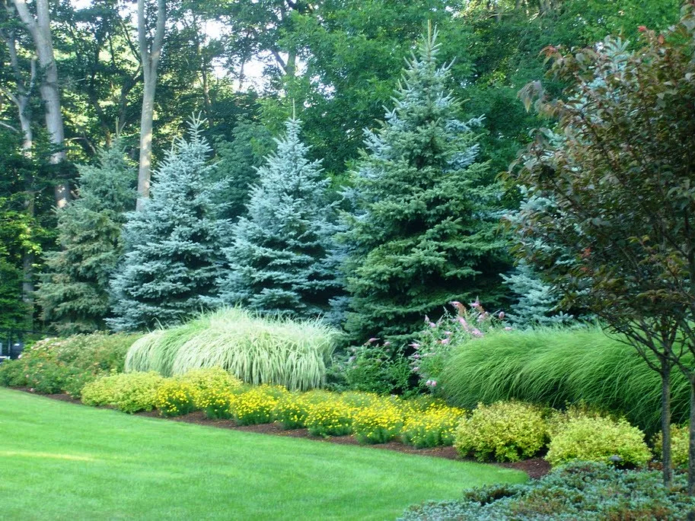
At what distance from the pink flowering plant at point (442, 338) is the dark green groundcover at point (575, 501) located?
482 cm

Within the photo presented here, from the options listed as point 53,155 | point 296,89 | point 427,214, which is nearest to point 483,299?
point 427,214

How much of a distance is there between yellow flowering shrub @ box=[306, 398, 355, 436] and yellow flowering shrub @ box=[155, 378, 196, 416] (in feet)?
8.09

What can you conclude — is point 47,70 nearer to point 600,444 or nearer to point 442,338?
point 442,338

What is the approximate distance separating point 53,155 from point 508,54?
16.3 metres

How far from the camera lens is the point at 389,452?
885cm

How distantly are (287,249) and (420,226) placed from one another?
4.07 meters

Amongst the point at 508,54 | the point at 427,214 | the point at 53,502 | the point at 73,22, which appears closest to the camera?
the point at 53,502

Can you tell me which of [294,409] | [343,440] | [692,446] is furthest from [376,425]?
[692,446]

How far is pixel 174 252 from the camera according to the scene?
20.1 m

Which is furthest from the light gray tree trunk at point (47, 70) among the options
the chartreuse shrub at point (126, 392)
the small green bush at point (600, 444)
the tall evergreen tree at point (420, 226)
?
the small green bush at point (600, 444)

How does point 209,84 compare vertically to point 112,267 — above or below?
above

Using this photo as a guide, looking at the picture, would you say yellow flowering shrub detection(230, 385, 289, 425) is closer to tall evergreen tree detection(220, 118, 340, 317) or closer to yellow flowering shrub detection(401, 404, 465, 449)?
yellow flowering shrub detection(401, 404, 465, 449)

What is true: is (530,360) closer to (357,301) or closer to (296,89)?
(357,301)

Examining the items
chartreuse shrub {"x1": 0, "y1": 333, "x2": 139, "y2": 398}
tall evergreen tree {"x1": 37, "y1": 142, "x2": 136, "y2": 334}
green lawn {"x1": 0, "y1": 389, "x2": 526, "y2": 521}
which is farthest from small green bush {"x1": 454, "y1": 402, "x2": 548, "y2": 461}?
tall evergreen tree {"x1": 37, "y1": 142, "x2": 136, "y2": 334}
